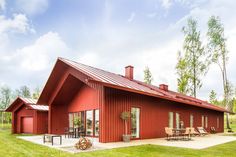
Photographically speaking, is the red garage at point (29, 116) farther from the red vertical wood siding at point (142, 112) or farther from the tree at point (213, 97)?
the tree at point (213, 97)

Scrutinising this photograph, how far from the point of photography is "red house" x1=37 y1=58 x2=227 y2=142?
435 inches

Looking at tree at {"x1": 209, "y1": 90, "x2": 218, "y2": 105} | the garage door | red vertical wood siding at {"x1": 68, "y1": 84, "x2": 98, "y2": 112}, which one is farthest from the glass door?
tree at {"x1": 209, "y1": 90, "x2": 218, "y2": 105}

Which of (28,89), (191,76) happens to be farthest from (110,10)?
(28,89)

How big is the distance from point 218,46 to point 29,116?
63.7 feet

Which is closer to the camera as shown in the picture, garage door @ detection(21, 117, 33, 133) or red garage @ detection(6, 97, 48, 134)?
red garage @ detection(6, 97, 48, 134)

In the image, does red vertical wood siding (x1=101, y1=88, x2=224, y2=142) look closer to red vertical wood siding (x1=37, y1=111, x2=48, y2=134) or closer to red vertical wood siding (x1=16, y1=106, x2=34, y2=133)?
red vertical wood siding (x1=37, y1=111, x2=48, y2=134)

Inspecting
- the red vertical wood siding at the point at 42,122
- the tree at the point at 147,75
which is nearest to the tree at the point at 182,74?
the tree at the point at 147,75

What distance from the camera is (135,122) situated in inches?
490

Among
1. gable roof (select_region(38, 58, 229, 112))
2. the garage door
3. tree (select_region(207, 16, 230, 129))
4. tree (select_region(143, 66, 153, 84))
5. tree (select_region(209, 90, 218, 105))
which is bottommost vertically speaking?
the garage door

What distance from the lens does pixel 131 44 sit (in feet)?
64.1

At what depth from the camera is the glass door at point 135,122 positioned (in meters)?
12.3

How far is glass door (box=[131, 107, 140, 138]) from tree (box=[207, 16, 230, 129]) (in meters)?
15.3

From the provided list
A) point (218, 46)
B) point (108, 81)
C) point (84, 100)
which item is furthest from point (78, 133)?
point (218, 46)

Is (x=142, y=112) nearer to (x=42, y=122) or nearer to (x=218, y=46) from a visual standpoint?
(x=42, y=122)
